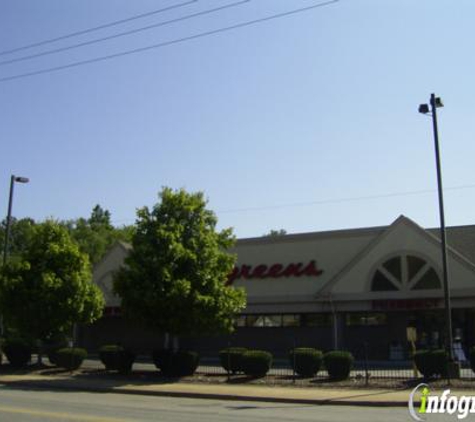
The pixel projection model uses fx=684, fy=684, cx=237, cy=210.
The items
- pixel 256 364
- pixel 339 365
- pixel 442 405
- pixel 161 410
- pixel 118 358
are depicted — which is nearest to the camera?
pixel 161 410

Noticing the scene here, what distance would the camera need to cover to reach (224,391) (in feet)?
70.0

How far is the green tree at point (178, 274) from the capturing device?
25.9 metres

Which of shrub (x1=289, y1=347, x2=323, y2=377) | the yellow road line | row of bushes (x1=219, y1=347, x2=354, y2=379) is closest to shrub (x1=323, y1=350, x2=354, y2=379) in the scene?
row of bushes (x1=219, y1=347, x2=354, y2=379)

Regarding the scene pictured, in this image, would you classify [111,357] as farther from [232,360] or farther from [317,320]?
[317,320]

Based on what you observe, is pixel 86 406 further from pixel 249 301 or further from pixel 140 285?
pixel 249 301

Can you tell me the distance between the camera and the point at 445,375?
891 inches

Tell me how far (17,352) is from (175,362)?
8719mm

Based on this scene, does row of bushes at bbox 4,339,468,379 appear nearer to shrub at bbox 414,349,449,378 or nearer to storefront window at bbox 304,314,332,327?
shrub at bbox 414,349,449,378

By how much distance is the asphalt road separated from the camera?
14484 mm

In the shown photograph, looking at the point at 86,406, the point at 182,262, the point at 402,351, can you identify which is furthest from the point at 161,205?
the point at 402,351

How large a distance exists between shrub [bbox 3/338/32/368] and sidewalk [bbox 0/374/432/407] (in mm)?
3936

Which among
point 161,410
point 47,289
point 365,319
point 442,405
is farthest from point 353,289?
point 161,410

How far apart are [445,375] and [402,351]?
11246 millimetres

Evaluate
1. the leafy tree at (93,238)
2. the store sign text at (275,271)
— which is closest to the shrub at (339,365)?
the store sign text at (275,271)
